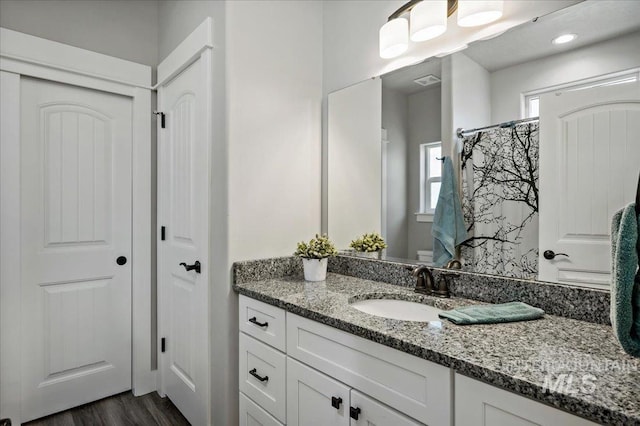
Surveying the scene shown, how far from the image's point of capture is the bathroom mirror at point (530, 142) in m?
1.10

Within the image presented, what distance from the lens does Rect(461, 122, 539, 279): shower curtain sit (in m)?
1.27

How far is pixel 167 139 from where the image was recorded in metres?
2.31

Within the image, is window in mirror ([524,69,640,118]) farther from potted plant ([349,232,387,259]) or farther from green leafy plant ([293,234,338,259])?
green leafy plant ([293,234,338,259])

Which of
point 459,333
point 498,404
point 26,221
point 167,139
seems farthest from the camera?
point 167,139

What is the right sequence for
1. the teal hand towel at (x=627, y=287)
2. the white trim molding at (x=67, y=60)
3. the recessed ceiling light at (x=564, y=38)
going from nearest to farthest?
1. the teal hand towel at (x=627, y=287)
2. the recessed ceiling light at (x=564, y=38)
3. the white trim molding at (x=67, y=60)

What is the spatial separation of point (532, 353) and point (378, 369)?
0.40 metres

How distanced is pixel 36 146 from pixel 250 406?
188cm

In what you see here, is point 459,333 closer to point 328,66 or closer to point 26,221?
point 328,66

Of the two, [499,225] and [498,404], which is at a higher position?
[499,225]

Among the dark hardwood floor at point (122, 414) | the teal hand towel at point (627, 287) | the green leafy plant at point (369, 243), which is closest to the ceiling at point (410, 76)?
the green leafy plant at point (369, 243)

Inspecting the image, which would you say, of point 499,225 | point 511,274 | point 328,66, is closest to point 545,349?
point 511,274

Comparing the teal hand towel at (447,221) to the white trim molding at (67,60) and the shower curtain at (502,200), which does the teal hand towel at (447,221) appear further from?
the white trim molding at (67,60)

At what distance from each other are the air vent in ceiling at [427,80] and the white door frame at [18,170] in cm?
181

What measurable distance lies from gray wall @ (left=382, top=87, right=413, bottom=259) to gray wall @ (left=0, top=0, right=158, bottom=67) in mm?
1736
